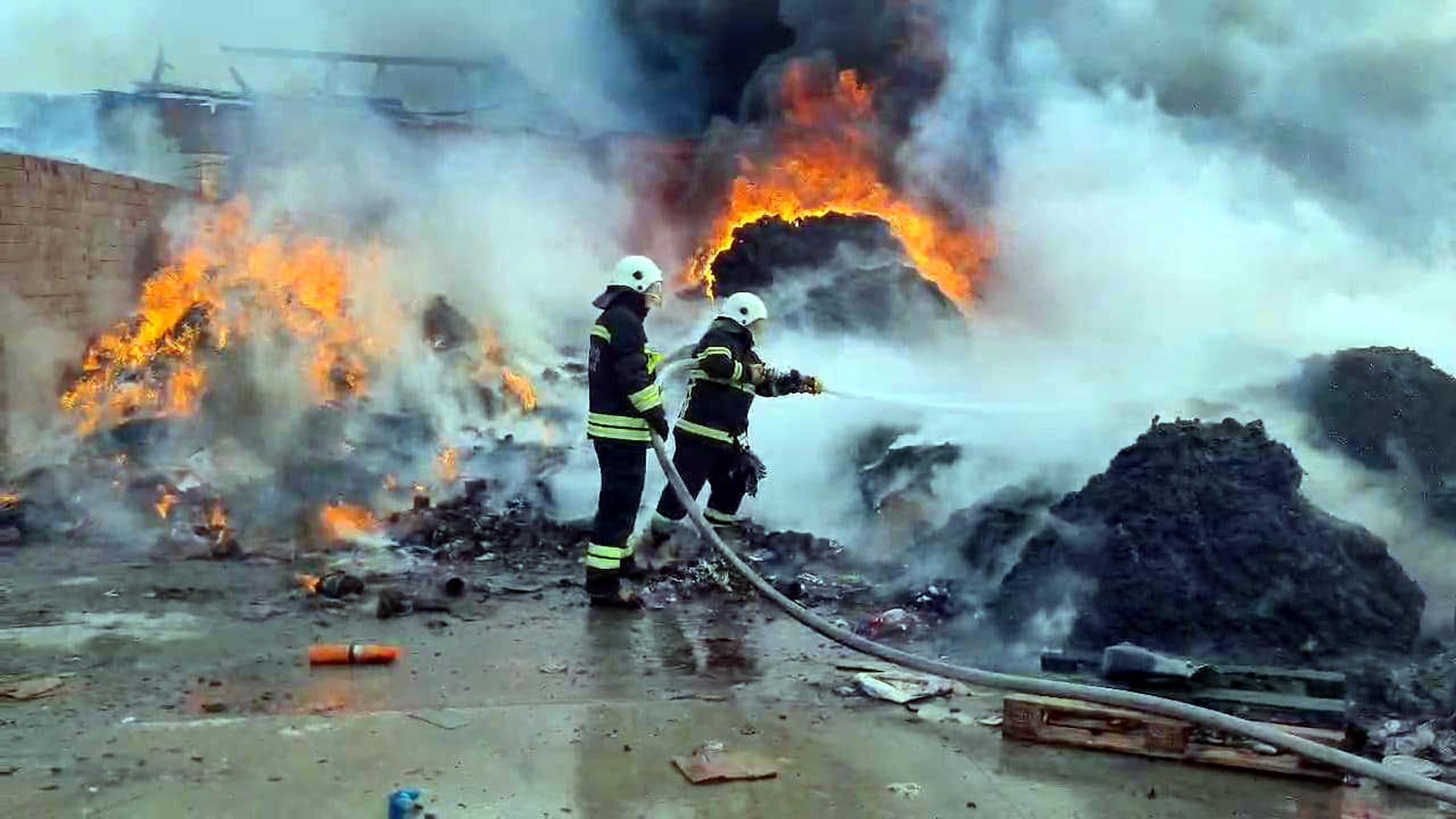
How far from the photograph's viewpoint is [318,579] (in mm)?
6781

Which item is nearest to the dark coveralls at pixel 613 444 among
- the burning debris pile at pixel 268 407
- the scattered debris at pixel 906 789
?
the burning debris pile at pixel 268 407

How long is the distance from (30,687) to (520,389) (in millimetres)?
5919

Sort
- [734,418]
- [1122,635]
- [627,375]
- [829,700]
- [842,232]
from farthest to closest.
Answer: [842,232] → [734,418] → [627,375] → [1122,635] → [829,700]

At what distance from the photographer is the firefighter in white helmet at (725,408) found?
723 centimetres

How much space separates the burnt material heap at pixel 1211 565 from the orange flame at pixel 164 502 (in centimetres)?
603

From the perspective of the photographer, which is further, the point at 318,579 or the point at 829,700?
the point at 318,579

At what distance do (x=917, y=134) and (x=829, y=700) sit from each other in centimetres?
858

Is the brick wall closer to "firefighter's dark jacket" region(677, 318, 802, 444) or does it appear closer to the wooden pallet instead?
"firefighter's dark jacket" region(677, 318, 802, 444)

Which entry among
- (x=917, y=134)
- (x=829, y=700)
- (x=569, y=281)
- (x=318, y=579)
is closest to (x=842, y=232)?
(x=917, y=134)

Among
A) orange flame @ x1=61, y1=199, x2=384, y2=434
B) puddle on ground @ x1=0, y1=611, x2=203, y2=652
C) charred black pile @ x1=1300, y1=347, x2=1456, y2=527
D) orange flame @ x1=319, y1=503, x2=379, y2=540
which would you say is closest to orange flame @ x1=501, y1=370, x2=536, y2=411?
orange flame @ x1=61, y1=199, x2=384, y2=434

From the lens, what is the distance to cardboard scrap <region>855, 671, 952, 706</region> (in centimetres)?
499

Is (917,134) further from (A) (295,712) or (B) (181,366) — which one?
(A) (295,712)

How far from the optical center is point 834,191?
40.2 ft

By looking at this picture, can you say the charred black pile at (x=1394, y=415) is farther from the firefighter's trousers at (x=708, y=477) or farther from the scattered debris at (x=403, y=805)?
the scattered debris at (x=403, y=805)
